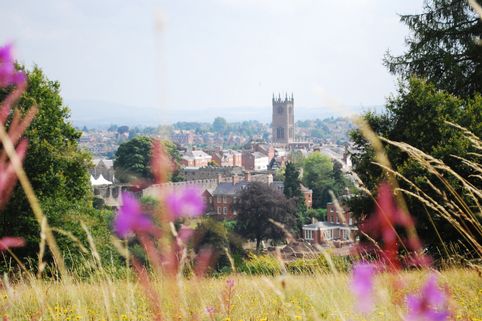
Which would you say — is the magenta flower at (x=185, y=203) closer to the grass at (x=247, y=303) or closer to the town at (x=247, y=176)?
the town at (x=247, y=176)

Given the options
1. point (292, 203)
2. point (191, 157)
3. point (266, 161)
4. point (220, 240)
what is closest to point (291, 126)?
point (266, 161)

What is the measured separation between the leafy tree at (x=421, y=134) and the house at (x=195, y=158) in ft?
338

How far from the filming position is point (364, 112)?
14.8m

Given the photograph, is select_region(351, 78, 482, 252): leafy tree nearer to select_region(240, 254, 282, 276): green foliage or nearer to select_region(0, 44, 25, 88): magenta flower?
select_region(240, 254, 282, 276): green foliage

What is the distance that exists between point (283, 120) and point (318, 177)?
114 metres

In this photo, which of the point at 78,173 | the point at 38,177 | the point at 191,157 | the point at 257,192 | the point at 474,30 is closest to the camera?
the point at 474,30

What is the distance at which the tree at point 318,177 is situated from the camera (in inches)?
2936

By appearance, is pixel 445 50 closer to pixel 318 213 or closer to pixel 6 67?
pixel 6 67

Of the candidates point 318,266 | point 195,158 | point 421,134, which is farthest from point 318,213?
point 318,266

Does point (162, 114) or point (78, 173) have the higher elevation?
point (162, 114)

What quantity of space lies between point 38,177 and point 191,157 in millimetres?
107088

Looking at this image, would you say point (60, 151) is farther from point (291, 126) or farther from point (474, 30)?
point (291, 126)

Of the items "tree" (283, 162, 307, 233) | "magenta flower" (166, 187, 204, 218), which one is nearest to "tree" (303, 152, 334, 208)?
"tree" (283, 162, 307, 233)

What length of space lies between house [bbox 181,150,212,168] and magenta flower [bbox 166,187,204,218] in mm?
115528
